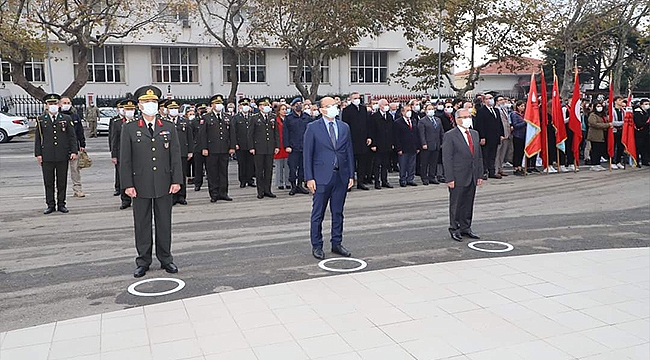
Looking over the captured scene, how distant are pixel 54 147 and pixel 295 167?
4723mm

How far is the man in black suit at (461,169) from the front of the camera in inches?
328

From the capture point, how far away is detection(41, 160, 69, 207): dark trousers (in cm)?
1045

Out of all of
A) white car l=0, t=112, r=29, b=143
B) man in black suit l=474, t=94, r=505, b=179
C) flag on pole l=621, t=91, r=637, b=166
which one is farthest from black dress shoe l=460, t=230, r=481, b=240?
white car l=0, t=112, r=29, b=143

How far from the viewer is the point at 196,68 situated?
44531 millimetres

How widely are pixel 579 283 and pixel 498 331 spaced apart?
72.5 inches

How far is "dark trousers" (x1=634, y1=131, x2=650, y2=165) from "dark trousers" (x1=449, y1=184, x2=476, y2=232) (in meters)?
10.7

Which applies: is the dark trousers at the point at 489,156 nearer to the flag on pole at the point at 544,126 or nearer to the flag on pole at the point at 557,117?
the flag on pole at the point at 544,126

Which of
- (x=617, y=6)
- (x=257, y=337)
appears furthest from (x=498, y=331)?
(x=617, y=6)

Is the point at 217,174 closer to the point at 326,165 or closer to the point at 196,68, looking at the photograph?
the point at 326,165

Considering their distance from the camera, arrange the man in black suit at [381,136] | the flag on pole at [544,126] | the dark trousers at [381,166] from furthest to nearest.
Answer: the flag on pole at [544,126] < the dark trousers at [381,166] < the man in black suit at [381,136]

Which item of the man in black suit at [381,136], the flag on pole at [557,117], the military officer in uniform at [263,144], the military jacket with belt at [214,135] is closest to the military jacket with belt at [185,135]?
the military jacket with belt at [214,135]

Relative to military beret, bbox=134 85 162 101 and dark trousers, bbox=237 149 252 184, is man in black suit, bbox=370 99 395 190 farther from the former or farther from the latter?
military beret, bbox=134 85 162 101

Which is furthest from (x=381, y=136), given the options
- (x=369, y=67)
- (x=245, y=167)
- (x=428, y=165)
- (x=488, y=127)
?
(x=369, y=67)

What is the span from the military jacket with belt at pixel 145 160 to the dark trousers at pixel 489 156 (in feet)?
30.3
